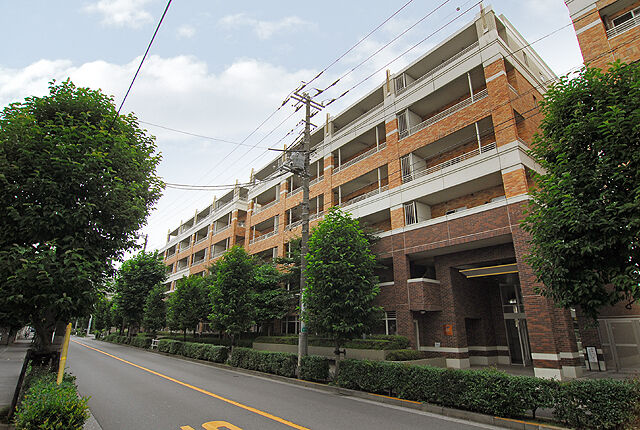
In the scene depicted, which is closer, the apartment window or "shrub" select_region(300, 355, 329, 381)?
"shrub" select_region(300, 355, 329, 381)

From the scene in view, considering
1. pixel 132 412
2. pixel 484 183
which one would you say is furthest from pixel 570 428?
pixel 484 183

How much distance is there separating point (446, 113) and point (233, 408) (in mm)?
18287

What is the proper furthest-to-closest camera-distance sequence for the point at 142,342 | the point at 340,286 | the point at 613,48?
the point at 142,342 → the point at 613,48 → the point at 340,286

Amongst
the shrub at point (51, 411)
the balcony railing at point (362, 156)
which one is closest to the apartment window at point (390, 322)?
the balcony railing at point (362, 156)

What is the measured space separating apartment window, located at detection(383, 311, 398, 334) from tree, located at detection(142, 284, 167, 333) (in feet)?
80.2

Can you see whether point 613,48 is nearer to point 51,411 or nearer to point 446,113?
point 446,113

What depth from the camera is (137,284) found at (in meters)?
36.8

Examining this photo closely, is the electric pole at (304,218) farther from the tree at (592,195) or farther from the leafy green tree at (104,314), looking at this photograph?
the tree at (592,195)

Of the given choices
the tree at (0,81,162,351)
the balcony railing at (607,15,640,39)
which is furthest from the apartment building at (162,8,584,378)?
the tree at (0,81,162,351)

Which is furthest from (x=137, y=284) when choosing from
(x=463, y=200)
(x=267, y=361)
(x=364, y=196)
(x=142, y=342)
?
(x=463, y=200)

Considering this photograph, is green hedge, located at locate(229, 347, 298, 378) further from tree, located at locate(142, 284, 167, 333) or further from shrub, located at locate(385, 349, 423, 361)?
tree, located at locate(142, 284, 167, 333)

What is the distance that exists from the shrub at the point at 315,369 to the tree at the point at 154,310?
2605cm

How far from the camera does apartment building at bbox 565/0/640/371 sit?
46.9 feet

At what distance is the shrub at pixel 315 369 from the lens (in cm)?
1344
